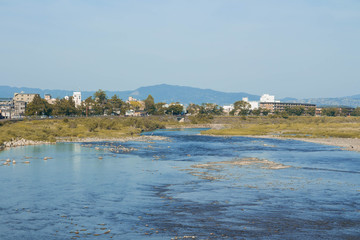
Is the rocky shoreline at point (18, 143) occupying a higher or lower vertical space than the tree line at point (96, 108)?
lower

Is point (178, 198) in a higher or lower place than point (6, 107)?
lower

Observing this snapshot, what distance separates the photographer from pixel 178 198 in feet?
84.7

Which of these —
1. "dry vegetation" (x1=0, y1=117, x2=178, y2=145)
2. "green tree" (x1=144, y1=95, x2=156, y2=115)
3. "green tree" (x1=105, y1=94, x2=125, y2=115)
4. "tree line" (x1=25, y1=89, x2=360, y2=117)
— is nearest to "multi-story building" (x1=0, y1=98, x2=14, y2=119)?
"tree line" (x1=25, y1=89, x2=360, y2=117)

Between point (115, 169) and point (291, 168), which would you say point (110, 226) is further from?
point (291, 168)

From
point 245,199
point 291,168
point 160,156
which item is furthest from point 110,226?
point 160,156

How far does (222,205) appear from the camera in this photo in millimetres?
24047

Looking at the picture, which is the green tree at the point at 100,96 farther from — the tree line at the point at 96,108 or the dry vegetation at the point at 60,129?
the dry vegetation at the point at 60,129

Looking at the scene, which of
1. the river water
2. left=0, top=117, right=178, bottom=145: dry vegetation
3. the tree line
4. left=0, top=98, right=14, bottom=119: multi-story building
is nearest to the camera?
the river water

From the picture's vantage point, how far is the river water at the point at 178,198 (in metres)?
19.5

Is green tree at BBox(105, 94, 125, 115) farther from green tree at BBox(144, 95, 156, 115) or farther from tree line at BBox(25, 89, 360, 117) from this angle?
green tree at BBox(144, 95, 156, 115)

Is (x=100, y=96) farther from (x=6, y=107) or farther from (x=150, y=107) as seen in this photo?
(x=6, y=107)

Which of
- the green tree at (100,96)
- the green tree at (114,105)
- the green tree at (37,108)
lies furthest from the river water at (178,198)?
the green tree at (100,96)

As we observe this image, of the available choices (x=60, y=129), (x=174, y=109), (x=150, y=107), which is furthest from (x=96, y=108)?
(x=60, y=129)

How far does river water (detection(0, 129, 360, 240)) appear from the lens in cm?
1945
